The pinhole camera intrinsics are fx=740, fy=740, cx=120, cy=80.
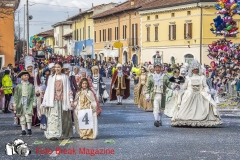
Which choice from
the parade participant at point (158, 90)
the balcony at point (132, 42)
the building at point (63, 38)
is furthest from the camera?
the building at point (63, 38)

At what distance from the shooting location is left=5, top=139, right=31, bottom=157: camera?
12915 millimetres

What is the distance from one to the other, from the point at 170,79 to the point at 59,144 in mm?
5472

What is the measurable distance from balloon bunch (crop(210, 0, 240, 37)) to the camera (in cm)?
1453

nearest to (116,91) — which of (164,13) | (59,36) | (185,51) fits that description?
(185,51)

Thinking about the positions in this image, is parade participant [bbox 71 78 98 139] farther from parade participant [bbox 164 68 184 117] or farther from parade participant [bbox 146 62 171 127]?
parade participant [bbox 164 68 184 117]

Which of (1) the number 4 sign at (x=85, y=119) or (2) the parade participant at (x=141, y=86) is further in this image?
(2) the parade participant at (x=141, y=86)

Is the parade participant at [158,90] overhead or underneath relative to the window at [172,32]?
underneath

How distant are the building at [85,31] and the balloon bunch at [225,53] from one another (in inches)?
2426

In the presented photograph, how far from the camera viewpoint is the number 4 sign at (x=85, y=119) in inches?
604

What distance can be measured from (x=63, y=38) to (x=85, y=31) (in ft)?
87.2

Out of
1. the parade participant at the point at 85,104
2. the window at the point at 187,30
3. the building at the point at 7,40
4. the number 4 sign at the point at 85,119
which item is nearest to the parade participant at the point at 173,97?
the parade participant at the point at 85,104

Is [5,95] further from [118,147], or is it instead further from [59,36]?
[59,36]

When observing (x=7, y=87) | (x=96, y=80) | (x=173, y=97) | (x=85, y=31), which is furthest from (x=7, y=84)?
(x=85, y=31)

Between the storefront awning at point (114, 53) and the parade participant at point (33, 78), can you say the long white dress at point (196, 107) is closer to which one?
the parade participant at point (33, 78)
